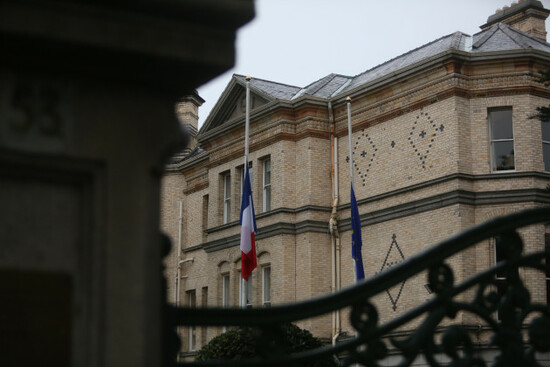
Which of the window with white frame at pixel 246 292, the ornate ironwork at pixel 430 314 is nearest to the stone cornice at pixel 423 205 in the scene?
the window with white frame at pixel 246 292

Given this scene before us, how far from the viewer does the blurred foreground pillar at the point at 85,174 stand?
212 cm

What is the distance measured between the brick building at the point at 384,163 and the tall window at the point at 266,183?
6 centimetres

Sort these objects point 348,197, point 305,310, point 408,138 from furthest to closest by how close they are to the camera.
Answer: point 348,197 < point 408,138 < point 305,310

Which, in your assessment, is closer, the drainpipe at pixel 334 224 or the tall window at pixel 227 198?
the drainpipe at pixel 334 224

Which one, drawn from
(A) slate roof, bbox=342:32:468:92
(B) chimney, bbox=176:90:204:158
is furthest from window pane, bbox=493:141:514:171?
(B) chimney, bbox=176:90:204:158

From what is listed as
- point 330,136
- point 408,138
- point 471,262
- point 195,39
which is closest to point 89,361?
point 195,39

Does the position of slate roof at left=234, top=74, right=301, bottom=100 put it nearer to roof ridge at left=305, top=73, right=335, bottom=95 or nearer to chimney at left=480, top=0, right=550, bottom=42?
roof ridge at left=305, top=73, right=335, bottom=95

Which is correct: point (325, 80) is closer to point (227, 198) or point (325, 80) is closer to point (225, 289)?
point (227, 198)

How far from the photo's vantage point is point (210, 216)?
115ft

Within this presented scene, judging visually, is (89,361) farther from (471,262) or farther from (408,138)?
(408,138)

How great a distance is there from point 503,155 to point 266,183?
9053 millimetres

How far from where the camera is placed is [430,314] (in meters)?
3.11

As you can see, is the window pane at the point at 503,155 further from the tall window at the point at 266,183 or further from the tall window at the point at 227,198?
the tall window at the point at 227,198

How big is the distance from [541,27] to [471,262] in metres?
13.0
